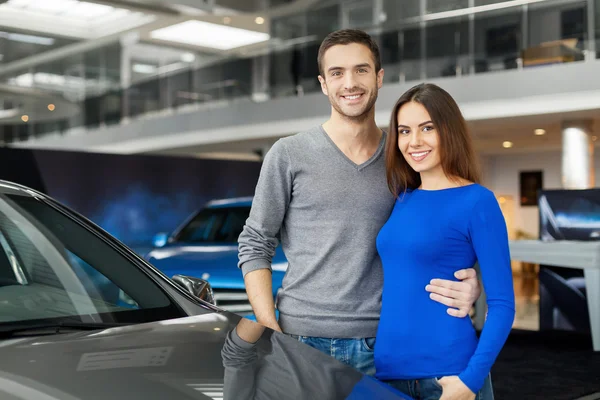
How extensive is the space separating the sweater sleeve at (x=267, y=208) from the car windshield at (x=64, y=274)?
0.93 ft

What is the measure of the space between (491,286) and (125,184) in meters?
7.51

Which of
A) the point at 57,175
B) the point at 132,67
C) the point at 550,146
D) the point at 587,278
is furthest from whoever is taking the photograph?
the point at 132,67

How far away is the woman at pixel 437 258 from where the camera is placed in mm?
1652

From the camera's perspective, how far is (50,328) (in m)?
1.70

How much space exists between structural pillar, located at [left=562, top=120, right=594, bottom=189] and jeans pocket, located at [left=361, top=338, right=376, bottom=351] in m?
12.0

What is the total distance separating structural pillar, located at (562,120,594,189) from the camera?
13.0 metres

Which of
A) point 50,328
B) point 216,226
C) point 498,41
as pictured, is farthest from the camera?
point 498,41

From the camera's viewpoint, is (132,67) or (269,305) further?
(132,67)

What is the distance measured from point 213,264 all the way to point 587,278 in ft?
10.3

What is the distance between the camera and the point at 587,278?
5.98 m

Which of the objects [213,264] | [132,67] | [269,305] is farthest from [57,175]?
[132,67]

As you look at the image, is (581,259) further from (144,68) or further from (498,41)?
(144,68)

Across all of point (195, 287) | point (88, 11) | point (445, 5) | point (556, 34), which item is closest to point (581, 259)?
point (195, 287)

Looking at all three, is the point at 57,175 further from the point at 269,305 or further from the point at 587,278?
the point at 269,305
